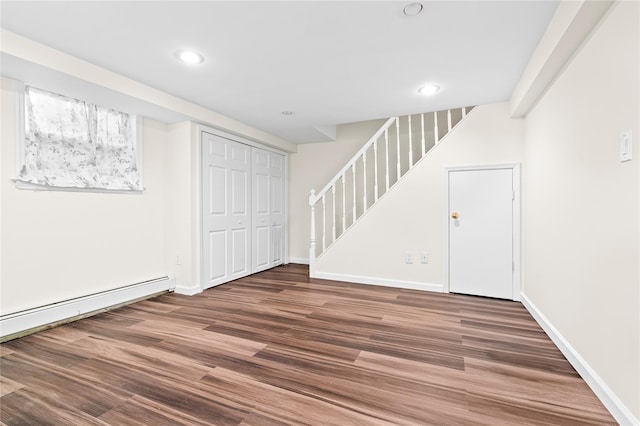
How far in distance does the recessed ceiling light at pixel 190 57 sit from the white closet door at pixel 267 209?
217 centimetres

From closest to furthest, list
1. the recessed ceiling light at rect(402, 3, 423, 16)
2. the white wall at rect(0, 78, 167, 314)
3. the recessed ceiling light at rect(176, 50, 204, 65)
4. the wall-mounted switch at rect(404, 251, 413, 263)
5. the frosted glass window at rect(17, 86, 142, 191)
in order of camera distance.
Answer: the recessed ceiling light at rect(402, 3, 423, 16)
the recessed ceiling light at rect(176, 50, 204, 65)
the white wall at rect(0, 78, 167, 314)
the frosted glass window at rect(17, 86, 142, 191)
the wall-mounted switch at rect(404, 251, 413, 263)

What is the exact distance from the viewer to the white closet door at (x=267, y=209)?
4.63 metres

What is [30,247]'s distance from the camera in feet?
8.04

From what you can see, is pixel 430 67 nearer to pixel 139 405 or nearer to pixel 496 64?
pixel 496 64

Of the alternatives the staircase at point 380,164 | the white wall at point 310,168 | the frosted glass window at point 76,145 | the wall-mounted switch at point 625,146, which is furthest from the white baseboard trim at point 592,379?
the frosted glass window at point 76,145

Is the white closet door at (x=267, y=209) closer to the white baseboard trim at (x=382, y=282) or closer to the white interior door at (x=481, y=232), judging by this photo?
the white baseboard trim at (x=382, y=282)

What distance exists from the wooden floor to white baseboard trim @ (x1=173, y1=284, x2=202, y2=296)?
0.51 m

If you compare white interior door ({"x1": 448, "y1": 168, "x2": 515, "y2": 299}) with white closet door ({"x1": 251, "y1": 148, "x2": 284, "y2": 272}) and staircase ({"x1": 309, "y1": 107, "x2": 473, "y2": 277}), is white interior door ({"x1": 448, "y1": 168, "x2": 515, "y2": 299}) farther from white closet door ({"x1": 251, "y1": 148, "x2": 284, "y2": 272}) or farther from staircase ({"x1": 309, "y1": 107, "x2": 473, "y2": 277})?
white closet door ({"x1": 251, "y1": 148, "x2": 284, "y2": 272})

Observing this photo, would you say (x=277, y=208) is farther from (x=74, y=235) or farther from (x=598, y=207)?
(x=598, y=207)

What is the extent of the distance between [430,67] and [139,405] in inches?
122

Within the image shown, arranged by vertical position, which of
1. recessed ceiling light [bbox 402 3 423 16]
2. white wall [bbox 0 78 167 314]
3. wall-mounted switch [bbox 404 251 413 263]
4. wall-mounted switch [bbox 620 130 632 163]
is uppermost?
recessed ceiling light [bbox 402 3 423 16]

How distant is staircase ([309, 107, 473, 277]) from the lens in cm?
402

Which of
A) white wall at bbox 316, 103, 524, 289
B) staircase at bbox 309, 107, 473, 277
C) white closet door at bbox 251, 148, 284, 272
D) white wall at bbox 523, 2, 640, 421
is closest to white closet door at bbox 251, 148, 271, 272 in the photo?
white closet door at bbox 251, 148, 284, 272

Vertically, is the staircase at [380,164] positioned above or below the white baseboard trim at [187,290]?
above
